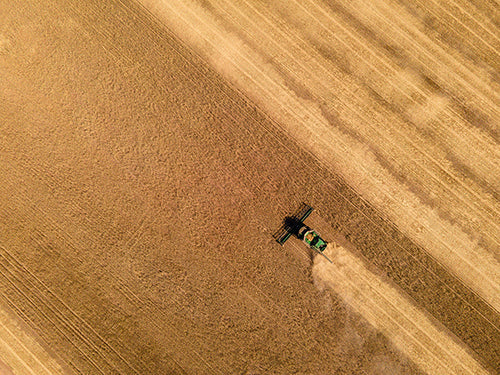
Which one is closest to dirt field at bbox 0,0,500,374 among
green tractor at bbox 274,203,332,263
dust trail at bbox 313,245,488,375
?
dust trail at bbox 313,245,488,375

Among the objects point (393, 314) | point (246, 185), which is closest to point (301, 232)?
point (246, 185)

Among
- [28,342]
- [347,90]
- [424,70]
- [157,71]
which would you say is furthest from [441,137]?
[28,342]

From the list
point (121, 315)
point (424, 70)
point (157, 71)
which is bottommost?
point (121, 315)

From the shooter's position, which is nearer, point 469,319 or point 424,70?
point 469,319

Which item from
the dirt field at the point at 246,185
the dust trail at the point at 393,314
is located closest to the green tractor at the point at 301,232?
the dirt field at the point at 246,185

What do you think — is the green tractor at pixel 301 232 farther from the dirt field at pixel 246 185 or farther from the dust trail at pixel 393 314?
the dust trail at pixel 393 314

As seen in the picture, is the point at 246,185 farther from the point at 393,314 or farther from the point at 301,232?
the point at 393,314

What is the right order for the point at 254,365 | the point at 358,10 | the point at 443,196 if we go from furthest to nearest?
the point at 358,10 < the point at 443,196 < the point at 254,365

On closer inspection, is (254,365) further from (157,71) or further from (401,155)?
(157,71)
